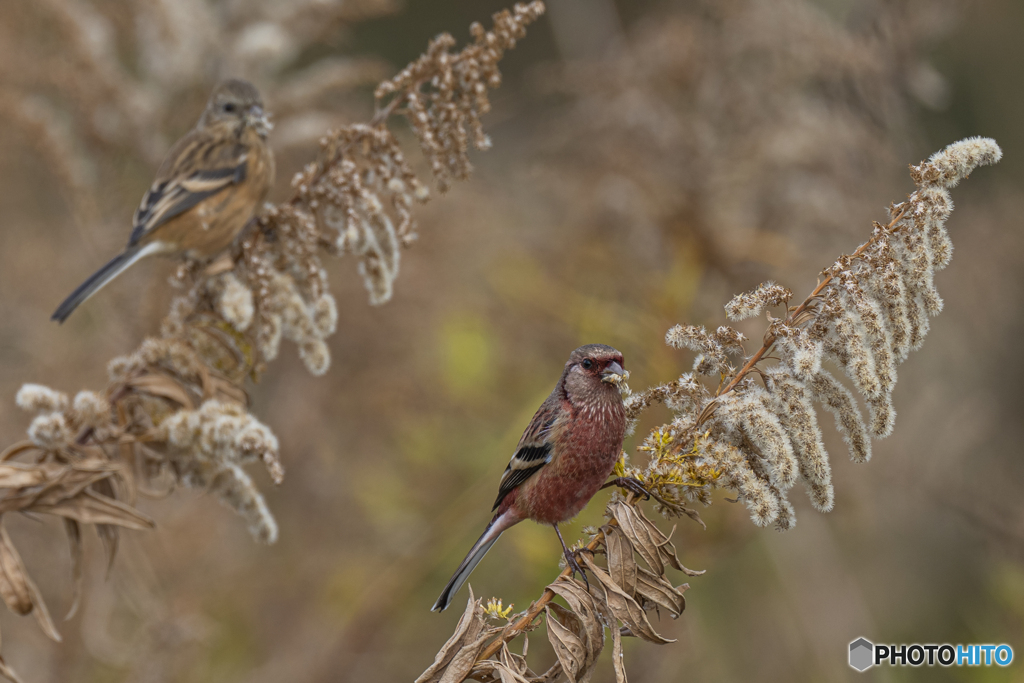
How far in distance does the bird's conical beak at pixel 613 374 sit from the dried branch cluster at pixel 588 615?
1.05ft

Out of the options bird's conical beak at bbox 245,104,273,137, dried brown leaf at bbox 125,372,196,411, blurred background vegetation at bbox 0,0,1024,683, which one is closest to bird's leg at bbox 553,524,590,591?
dried brown leaf at bbox 125,372,196,411

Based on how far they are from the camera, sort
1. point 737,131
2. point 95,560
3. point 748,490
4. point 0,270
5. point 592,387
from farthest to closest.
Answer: point 0,270 → point 737,131 → point 95,560 → point 592,387 → point 748,490

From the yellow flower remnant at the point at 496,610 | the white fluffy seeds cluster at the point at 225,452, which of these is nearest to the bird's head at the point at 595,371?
the yellow flower remnant at the point at 496,610

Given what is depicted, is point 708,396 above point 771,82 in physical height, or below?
below

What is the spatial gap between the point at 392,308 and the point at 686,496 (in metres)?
3.33

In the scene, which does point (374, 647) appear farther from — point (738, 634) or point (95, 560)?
point (738, 634)

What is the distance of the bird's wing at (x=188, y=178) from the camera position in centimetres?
350

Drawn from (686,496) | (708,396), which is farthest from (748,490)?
(708,396)

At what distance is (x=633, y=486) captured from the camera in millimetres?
1967

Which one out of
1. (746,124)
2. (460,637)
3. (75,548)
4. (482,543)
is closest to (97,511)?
(75,548)

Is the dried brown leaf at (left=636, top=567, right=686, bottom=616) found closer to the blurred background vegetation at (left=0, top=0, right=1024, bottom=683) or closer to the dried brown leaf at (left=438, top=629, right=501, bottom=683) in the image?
the dried brown leaf at (left=438, top=629, right=501, bottom=683)

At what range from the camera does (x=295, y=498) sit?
5070 millimetres

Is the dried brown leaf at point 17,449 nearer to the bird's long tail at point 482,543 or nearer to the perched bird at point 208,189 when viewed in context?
the perched bird at point 208,189

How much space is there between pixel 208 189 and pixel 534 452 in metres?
2.23
